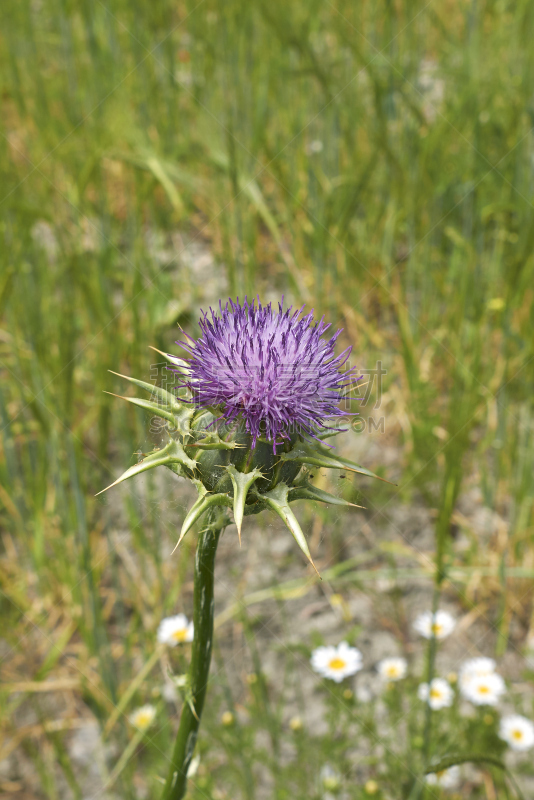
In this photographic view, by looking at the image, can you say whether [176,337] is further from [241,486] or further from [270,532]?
[241,486]

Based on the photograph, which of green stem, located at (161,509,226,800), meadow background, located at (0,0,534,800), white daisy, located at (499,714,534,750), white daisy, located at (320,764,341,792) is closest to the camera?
green stem, located at (161,509,226,800)

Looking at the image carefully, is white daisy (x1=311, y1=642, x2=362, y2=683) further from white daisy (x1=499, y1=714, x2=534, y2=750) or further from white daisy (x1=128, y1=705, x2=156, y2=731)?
white daisy (x1=128, y1=705, x2=156, y2=731)

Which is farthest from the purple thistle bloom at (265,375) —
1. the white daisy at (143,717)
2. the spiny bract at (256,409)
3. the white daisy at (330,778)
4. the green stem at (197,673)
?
the white daisy at (143,717)

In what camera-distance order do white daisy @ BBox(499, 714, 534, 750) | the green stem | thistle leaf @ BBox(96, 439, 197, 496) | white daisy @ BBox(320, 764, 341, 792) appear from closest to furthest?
the green stem, thistle leaf @ BBox(96, 439, 197, 496), white daisy @ BBox(320, 764, 341, 792), white daisy @ BBox(499, 714, 534, 750)

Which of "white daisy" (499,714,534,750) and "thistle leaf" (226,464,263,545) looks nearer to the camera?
"thistle leaf" (226,464,263,545)

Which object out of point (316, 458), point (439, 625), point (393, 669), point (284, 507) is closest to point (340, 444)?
point (439, 625)

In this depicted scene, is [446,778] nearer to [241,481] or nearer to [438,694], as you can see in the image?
[438,694]

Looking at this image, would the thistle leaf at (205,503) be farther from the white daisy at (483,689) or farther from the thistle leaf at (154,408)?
the white daisy at (483,689)

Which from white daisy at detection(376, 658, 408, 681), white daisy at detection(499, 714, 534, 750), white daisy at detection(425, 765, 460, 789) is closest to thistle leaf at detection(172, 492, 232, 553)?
white daisy at detection(425, 765, 460, 789)
